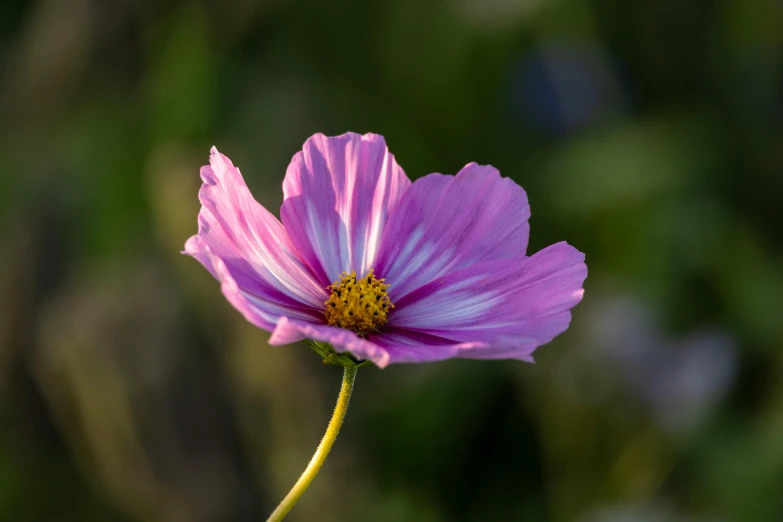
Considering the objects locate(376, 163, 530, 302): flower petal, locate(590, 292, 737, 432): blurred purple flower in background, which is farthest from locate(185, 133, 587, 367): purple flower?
locate(590, 292, 737, 432): blurred purple flower in background

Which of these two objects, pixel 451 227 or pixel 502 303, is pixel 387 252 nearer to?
pixel 451 227

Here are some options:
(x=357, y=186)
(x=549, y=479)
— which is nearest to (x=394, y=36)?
(x=549, y=479)

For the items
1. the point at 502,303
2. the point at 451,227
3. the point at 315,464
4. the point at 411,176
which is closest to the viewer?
the point at 315,464

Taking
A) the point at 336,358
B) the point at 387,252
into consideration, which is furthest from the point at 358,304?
the point at 336,358

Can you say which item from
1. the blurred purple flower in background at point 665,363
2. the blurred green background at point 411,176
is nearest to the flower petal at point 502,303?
the blurred green background at point 411,176

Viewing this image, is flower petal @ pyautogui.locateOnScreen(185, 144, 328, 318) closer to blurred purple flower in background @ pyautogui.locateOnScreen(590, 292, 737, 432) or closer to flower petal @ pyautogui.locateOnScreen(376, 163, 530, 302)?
flower petal @ pyautogui.locateOnScreen(376, 163, 530, 302)

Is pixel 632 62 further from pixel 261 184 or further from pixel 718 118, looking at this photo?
pixel 261 184
